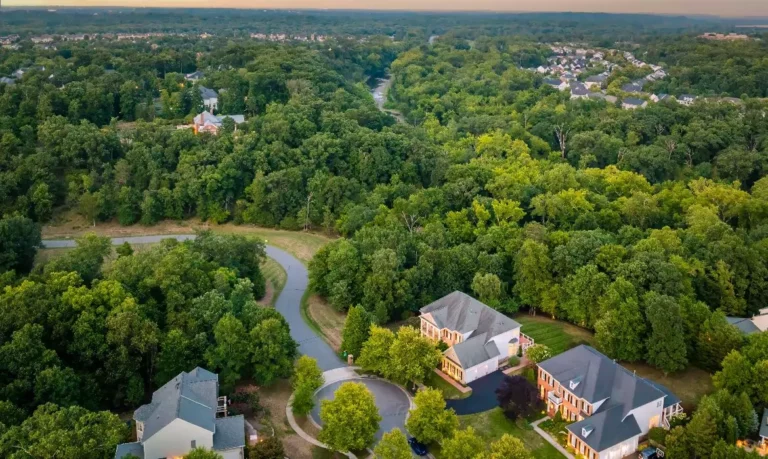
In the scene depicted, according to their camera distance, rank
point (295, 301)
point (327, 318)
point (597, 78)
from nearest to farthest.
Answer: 1. point (327, 318)
2. point (295, 301)
3. point (597, 78)

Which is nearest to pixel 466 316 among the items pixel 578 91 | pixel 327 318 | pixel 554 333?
pixel 554 333

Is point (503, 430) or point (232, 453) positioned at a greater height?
point (232, 453)

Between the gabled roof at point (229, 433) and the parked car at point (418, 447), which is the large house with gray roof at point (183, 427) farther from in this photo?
the parked car at point (418, 447)

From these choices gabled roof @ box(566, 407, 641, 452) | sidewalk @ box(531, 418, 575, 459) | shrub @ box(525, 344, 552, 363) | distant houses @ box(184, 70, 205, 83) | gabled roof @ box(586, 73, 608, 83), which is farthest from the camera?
gabled roof @ box(586, 73, 608, 83)

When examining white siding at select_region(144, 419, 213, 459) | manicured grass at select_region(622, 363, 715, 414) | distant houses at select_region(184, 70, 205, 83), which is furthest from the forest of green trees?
white siding at select_region(144, 419, 213, 459)

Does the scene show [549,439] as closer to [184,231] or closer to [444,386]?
[444,386]

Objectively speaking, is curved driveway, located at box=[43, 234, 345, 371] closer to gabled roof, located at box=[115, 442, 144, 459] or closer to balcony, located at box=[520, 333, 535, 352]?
balcony, located at box=[520, 333, 535, 352]

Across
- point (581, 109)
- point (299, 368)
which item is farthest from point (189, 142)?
point (581, 109)

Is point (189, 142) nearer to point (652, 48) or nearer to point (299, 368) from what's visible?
point (299, 368)
